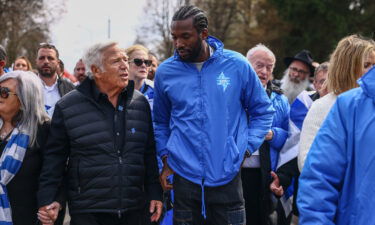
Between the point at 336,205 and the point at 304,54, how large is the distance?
4.90 metres

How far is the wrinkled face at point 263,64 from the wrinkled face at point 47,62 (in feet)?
8.87

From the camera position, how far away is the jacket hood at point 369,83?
89.1 inches

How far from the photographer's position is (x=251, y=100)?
3719 millimetres

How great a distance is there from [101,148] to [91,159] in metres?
0.10

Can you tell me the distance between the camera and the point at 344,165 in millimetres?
2344

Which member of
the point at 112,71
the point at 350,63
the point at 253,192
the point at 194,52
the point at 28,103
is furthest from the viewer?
the point at 253,192

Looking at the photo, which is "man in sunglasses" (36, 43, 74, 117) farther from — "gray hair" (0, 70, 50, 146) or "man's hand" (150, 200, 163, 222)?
"man's hand" (150, 200, 163, 222)

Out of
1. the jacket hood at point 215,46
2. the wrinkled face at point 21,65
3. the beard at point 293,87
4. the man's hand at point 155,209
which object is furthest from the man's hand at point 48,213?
the wrinkled face at point 21,65

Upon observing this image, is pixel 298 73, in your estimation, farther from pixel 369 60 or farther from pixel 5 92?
pixel 5 92

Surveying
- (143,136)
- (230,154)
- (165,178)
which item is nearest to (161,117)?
(143,136)

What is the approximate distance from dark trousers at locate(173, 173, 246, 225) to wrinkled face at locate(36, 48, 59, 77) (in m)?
3.43

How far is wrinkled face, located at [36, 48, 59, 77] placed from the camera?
639 centimetres

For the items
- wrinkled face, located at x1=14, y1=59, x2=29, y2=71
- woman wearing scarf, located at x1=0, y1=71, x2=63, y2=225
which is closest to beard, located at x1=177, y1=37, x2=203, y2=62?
woman wearing scarf, located at x1=0, y1=71, x2=63, y2=225

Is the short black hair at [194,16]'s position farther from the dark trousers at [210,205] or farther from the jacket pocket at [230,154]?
the dark trousers at [210,205]
